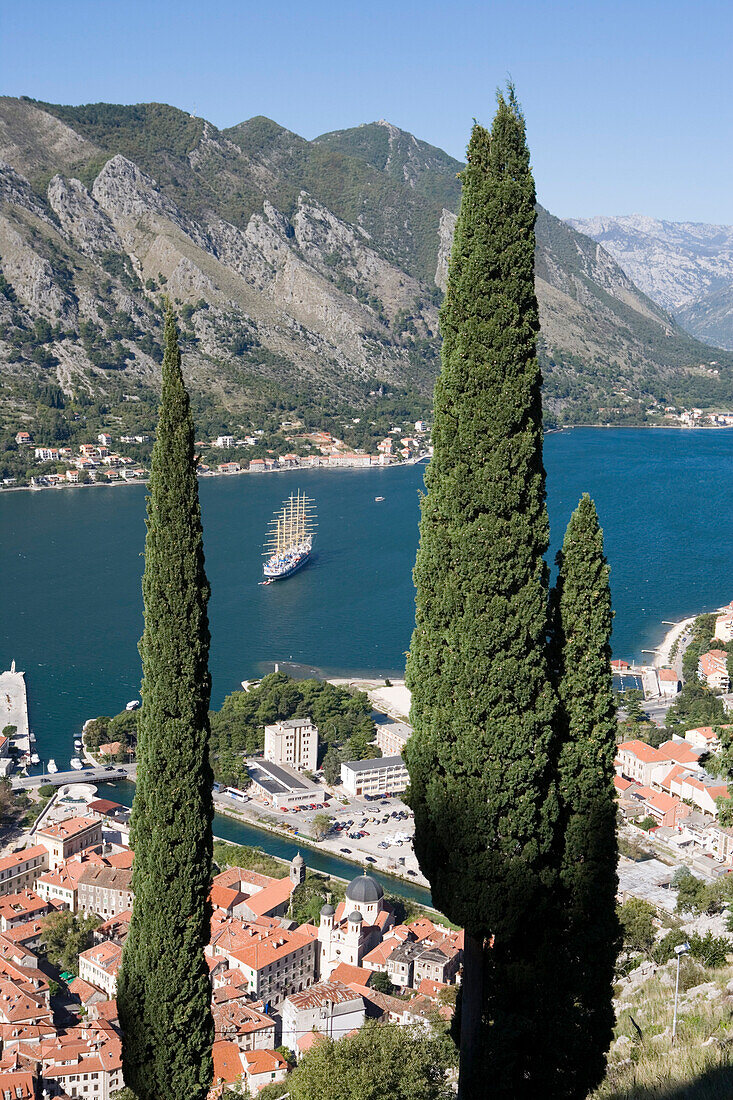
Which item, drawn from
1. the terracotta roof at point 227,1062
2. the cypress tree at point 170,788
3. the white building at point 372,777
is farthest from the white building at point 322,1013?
the white building at point 372,777

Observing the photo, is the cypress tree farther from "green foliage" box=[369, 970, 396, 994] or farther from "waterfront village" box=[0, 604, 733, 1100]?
"green foliage" box=[369, 970, 396, 994]

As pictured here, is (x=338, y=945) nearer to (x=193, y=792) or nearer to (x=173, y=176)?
(x=193, y=792)

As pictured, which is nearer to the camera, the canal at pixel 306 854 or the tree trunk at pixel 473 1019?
the tree trunk at pixel 473 1019

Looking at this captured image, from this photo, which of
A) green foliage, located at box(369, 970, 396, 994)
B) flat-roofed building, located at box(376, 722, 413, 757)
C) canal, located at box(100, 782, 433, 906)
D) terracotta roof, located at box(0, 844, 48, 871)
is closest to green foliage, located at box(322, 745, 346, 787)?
flat-roofed building, located at box(376, 722, 413, 757)

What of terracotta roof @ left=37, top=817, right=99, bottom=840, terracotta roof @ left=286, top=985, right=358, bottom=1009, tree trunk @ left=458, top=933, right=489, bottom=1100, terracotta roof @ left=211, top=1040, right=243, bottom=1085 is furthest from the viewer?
terracotta roof @ left=37, top=817, right=99, bottom=840

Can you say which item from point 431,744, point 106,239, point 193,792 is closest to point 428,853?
point 431,744

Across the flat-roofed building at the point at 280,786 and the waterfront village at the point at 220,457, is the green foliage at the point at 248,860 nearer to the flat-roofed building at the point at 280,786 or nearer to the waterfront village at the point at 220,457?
the flat-roofed building at the point at 280,786
